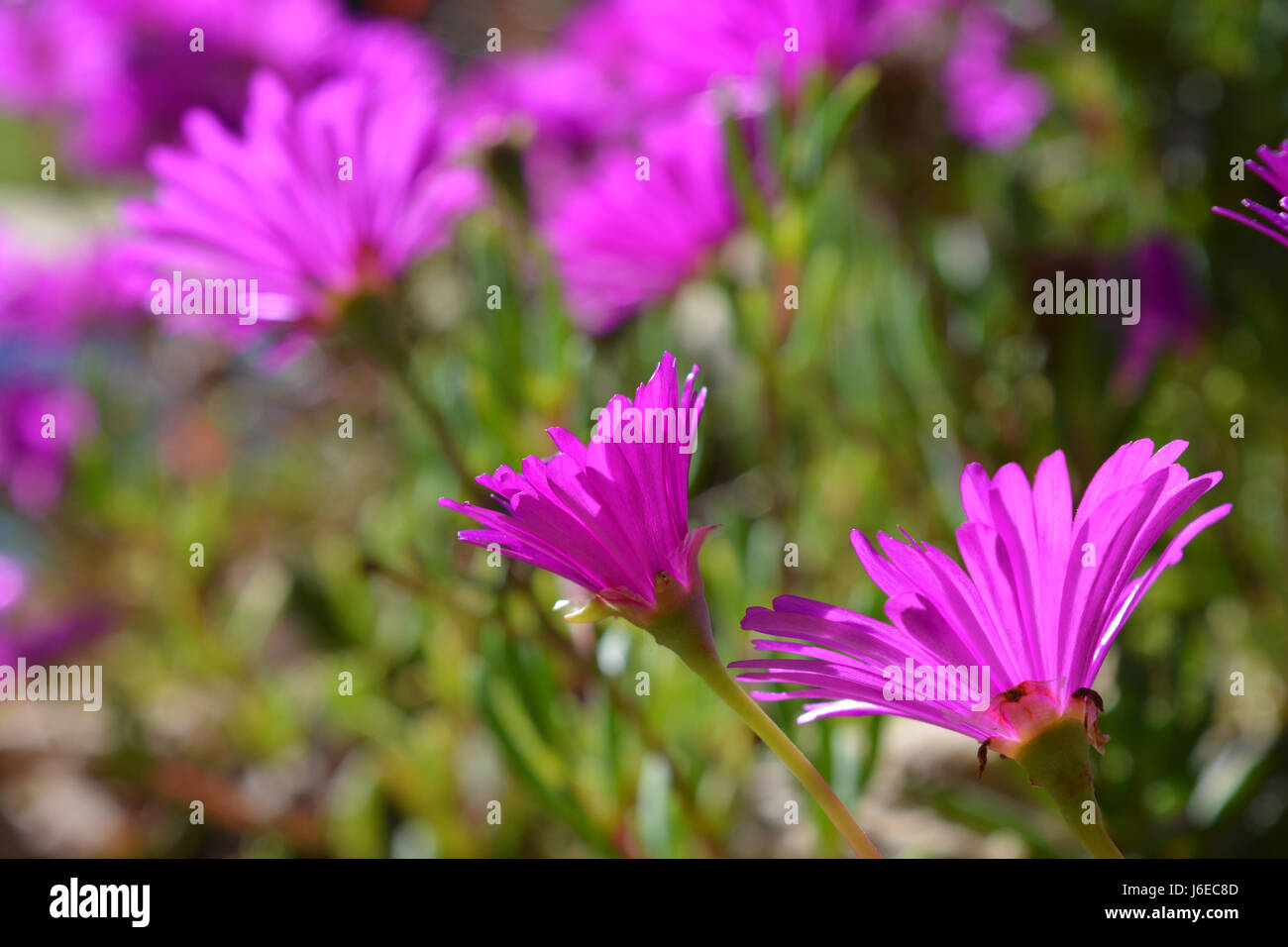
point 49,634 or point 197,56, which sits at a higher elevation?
point 197,56

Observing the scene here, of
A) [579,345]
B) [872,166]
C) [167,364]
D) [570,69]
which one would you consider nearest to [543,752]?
[579,345]

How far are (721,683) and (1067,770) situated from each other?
0.08 m

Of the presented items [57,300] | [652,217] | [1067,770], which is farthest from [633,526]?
[57,300]

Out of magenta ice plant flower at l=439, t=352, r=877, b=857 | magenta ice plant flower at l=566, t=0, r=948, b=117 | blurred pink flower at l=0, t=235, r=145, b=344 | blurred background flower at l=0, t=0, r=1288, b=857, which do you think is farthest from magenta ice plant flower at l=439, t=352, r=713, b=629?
blurred pink flower at l=0, t=235, r=145, b=344

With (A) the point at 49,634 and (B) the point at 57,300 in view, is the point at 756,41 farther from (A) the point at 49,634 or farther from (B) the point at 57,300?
(B) the point at 57,300

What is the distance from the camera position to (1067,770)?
9.6 inches

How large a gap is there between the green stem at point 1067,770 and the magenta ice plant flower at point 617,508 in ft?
0.27

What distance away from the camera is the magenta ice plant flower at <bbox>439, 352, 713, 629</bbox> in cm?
23

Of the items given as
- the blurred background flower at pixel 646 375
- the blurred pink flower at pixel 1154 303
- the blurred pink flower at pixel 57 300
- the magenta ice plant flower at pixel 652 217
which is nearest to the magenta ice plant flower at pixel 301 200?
the blurred background flower at pixel 646 375

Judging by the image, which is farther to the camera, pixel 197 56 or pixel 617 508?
pixel 197 56

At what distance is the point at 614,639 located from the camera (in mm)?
442

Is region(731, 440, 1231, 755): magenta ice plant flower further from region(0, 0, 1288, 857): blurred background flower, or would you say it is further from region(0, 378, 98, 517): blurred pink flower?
region(0, 378, 98, 517): blurred pink flower

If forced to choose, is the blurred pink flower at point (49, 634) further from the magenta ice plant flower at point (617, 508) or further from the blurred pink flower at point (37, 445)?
the magenta ice plant flower at point (617, 508)
